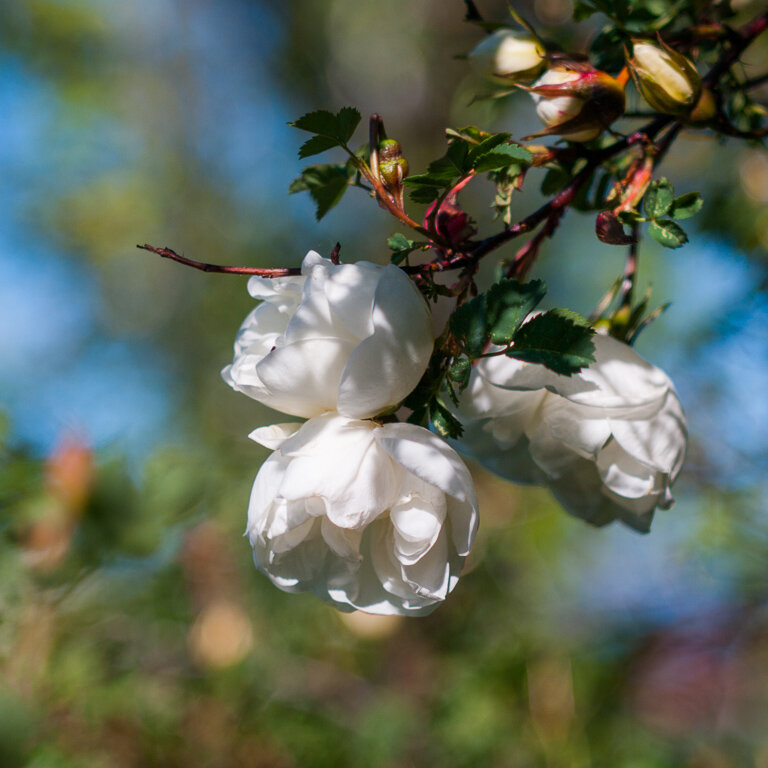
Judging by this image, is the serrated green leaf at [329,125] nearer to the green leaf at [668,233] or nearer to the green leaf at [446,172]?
the green leaf at [446,172]

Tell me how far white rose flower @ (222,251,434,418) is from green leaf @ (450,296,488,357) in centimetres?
2

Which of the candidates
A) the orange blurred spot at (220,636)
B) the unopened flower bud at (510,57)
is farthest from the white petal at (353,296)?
the orange blurred spot at (220,636)

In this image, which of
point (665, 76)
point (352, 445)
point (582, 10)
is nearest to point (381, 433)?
point (352, 445)

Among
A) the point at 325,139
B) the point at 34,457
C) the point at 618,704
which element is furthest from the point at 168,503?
the point at 618,704

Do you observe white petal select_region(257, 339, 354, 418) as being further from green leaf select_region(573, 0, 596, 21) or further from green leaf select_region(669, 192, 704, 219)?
green leaf select_region(573, 0, 596, 21)

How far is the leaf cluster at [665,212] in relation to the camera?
311mm

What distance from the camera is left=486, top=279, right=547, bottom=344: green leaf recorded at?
0.28 m

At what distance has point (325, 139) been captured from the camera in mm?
312

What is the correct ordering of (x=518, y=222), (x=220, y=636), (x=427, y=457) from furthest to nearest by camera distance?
(x=220, y=636), (x=518, y=222), (x=427, y=457)

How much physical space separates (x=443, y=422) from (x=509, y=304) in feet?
0.20

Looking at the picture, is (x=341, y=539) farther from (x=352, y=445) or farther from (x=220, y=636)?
(x=220, y=636)

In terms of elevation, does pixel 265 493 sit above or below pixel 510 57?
below

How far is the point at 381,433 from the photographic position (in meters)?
0.27

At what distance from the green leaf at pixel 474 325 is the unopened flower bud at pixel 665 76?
6.8 inches
